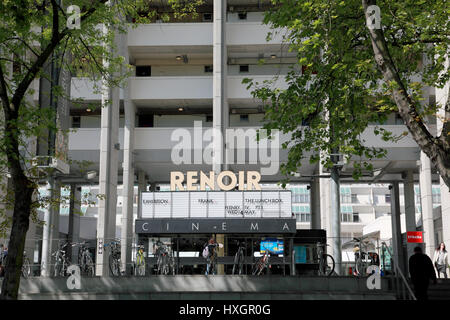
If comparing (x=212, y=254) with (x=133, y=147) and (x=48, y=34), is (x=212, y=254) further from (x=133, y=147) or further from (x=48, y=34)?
(x=133, y=147)

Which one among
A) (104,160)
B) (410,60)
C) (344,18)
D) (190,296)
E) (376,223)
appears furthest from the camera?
(376,223)

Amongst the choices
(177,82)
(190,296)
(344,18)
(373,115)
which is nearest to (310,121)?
(373,115)

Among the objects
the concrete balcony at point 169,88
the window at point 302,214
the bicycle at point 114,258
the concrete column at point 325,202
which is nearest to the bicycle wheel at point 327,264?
the bicycle at point 114,258

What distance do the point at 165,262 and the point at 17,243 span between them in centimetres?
828

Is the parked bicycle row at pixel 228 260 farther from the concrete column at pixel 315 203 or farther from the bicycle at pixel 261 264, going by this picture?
the concrete column at pixel 315 203

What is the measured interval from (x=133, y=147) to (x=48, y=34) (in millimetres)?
18374

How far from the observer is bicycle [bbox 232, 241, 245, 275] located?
20.8 meters

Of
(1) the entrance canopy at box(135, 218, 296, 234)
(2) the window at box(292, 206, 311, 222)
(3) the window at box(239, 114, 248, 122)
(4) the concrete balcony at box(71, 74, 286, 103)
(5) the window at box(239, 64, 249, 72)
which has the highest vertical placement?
(5) the window at box(239, 64, 249, 72)

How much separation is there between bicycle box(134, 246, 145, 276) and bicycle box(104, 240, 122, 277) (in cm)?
103

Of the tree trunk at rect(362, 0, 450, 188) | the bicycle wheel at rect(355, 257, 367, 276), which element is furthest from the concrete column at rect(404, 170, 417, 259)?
the tree trunk at rect(362, 0, 450, 188)

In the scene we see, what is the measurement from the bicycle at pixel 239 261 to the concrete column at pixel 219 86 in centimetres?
1208

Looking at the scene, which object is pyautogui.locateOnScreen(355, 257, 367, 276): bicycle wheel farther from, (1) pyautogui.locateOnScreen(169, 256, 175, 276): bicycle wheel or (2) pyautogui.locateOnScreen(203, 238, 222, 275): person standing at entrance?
(1) pyautogui.locateOnScreen(169, 256, 175, 276): bicycle wheel

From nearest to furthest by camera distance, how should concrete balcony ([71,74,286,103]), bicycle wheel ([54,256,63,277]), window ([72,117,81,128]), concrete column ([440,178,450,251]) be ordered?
bicycle wheel ([54,256,63,277]) < concrete column ([440,178,450,251]) < concrete balcony ([71,74,286,103]) < window ([72,117,81,128])

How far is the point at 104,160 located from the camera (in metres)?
32.1
